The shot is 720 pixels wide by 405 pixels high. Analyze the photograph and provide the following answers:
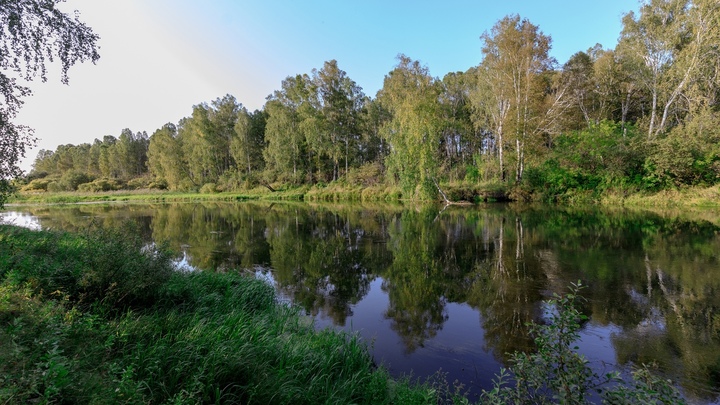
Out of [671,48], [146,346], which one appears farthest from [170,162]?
[671,48]

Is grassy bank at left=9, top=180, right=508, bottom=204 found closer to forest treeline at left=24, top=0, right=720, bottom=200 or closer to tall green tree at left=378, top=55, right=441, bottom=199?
forest treeline at left=24, top=0, right=720, bottom=200

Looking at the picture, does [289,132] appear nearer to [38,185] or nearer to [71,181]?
[71,181]

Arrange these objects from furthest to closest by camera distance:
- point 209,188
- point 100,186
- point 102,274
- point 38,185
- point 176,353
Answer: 1. point 38,185
2. point 100,186
3. point 209,188
4. point 102,274
5. point 176,353

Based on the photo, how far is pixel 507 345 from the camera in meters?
6.17

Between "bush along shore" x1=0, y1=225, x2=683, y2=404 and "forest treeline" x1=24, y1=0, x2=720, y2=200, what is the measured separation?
25.9 metres

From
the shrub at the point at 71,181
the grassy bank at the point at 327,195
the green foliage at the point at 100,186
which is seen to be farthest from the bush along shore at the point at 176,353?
the shrub at the point at 71,181

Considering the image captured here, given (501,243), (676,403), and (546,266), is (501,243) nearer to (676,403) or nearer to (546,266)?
(546,266)

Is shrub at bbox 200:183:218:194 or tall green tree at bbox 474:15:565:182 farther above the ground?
tall green tree at bbox 474:15:565:182

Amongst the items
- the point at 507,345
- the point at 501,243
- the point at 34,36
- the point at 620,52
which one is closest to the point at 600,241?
the point at 501,243

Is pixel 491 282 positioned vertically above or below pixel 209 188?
below

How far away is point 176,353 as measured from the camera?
13.5 ft

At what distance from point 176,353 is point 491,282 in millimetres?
8211

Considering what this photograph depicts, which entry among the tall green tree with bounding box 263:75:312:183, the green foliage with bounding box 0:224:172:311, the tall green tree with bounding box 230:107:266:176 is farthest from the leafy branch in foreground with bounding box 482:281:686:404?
the tall green tree with bounding box 230:107:266:176

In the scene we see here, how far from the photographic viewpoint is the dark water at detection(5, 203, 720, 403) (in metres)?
5.87
